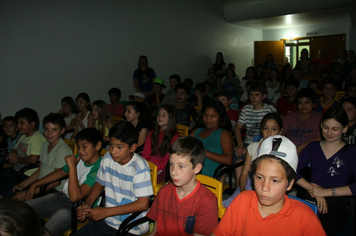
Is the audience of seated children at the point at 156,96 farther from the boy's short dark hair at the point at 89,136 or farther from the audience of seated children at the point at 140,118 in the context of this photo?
the boy's short dark hair at the point at 89,136

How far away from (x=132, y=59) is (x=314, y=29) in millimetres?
8315

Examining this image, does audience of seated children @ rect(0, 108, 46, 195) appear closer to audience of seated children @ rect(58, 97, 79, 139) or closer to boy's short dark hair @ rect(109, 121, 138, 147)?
audience of seated children @ rect(58, 97, 79, 139)

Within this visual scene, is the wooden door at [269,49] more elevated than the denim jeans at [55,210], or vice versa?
the wooden door at [269,49]

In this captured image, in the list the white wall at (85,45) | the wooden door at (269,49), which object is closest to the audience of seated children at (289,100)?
the white wall at (85,45)

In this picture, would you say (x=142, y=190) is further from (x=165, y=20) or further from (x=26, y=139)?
(x=165, y=20)

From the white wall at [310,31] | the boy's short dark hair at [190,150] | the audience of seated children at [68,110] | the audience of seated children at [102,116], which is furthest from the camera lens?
the white wall at [310,31]

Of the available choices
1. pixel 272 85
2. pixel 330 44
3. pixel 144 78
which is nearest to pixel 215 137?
pixel 144 78

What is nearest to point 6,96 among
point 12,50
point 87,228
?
point 12,50

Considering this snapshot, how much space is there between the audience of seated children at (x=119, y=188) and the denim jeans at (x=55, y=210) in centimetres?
22

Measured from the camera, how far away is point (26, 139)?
310 centimetres

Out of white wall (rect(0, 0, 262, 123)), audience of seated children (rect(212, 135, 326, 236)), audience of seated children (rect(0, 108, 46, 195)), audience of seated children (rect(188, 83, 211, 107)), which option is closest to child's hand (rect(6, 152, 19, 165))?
audience of seated children (rect(0, 108, 46, 195))

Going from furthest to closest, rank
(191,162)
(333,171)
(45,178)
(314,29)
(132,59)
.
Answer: (314,29), (132,59), (45,178), (333,171), (191,162)

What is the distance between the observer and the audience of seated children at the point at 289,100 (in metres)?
4.24

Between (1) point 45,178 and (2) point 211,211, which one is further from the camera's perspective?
(1) point 45,178
